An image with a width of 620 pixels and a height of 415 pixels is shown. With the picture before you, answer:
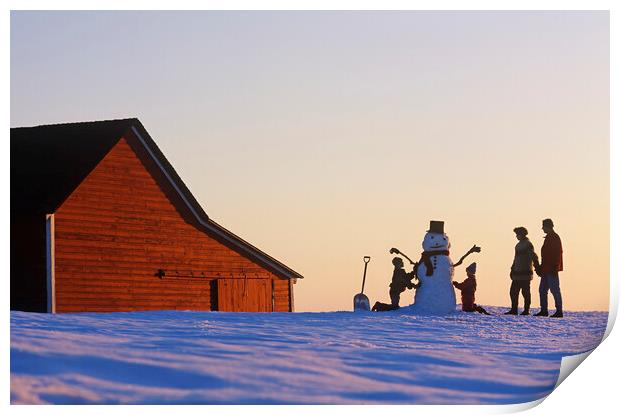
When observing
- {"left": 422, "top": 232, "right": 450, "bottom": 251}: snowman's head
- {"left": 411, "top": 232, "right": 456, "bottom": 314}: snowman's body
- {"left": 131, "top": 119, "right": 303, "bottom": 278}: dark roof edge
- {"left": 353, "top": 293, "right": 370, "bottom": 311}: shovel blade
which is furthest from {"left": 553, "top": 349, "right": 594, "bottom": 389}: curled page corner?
{"left": 131, "top": 119, "right": 303, "bottom": 278}: dark roof edge

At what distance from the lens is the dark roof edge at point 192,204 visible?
28609 millimetres

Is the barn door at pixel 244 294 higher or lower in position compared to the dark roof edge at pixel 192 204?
lower

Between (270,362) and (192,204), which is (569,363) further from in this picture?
(192,204)

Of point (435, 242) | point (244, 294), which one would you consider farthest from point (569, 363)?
point (244, 294)

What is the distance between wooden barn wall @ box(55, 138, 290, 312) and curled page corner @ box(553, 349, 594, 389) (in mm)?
15324

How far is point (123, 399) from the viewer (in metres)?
10.5

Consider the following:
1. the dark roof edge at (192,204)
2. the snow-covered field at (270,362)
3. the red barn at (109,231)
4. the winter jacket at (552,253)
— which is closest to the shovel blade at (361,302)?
the winter jacket at (552,253)

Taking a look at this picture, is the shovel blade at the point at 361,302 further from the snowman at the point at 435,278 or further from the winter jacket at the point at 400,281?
the snowman at the point at 435,278

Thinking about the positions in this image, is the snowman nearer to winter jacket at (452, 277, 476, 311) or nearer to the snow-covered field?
winter jacket at (452, 277, 476, 311)

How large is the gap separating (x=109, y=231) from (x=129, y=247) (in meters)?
0.67

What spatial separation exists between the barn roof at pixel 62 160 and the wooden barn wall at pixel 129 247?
0.72ft

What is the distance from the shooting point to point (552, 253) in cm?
1797

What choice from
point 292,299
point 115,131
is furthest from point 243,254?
point 115,131
